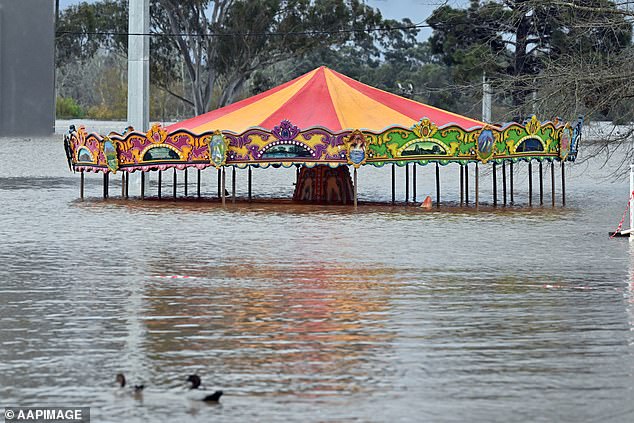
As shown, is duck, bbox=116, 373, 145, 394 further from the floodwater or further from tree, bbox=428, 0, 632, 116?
tree, bbox=428, 0, 632, 116

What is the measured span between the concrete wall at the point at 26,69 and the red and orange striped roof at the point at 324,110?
1310 inches

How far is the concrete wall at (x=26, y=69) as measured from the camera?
207 feet

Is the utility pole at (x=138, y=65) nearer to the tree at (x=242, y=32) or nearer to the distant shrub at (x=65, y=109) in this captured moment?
the tree at (x=242, y=32)

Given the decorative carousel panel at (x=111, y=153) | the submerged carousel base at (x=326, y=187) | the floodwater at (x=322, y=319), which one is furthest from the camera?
the submerged carousel base at (x=326, y=187)

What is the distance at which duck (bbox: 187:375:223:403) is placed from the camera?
26.4 feet

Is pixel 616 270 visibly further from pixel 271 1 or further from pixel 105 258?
pixel 271 1

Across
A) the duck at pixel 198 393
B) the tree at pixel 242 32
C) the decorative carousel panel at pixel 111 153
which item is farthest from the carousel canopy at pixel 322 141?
the tree at pixel 242 32

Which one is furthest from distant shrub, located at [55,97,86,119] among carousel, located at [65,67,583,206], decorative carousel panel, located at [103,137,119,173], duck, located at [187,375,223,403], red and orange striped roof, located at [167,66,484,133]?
duck, located at [187,375,223,403]

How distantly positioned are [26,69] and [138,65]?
3189cm

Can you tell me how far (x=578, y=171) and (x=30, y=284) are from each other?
39.1m

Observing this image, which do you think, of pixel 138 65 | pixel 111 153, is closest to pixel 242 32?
pixel 138 65

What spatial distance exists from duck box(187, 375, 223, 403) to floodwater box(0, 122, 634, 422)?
0.27 feet

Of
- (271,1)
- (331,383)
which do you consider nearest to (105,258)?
(331,383)

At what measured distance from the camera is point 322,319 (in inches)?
452
